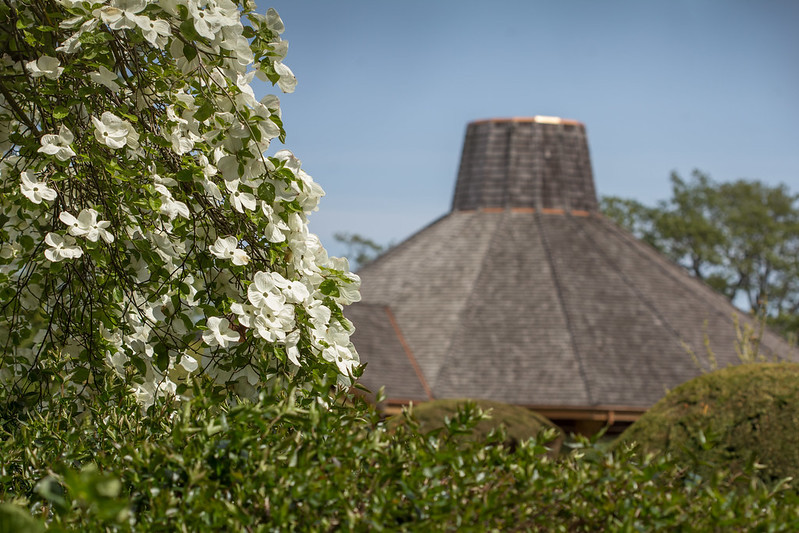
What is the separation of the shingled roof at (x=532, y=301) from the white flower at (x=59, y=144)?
1243 cm

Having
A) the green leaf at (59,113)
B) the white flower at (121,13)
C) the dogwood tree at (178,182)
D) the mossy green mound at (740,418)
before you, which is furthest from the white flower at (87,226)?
the mossy green mound at (740,418)

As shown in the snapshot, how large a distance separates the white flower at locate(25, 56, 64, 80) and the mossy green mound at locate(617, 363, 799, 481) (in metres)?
5.70

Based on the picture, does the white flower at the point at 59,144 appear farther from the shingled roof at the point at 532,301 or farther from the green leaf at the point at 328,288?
the shingled roof at the point at 532,301

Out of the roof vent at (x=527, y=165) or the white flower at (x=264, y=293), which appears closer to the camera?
the white flower at (x=264, y=293)

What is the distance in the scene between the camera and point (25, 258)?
4.66 m

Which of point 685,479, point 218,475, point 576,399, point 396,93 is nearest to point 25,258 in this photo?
point 218,475

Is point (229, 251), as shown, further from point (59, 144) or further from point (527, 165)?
point (527, 165)

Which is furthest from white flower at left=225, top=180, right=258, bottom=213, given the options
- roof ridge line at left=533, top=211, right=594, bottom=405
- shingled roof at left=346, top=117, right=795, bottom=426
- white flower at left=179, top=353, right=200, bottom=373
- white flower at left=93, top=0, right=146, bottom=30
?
roof ridge line at left=533, top=211, right=594, bottom=405

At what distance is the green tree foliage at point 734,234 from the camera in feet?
135

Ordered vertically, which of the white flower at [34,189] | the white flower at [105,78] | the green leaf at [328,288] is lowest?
the green leaf at [328,288]

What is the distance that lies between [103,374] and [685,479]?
2.93 meters

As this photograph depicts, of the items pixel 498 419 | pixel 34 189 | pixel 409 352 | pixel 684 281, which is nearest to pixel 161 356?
pixel 34 189

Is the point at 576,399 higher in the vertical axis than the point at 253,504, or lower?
higher

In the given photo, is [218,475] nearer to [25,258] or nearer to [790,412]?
[25,258]
